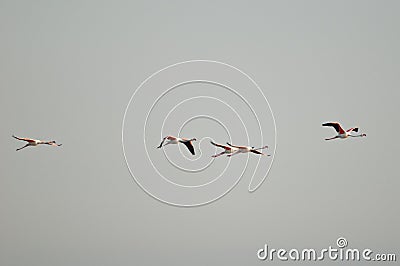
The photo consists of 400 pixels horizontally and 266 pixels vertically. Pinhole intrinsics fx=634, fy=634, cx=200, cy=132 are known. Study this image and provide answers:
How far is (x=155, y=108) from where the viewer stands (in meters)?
3.72

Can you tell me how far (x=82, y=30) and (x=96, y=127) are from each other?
58 centimetres

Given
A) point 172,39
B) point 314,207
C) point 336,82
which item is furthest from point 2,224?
point 336,82

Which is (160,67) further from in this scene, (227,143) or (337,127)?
(337,127)

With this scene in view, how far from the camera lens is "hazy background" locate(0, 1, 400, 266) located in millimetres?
3656

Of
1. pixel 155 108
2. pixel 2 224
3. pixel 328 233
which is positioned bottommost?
pixel 2 224

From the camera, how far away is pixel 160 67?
3717 millimetres

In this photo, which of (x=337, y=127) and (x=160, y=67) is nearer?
(x=337, y=127)

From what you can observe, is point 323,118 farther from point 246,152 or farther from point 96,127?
point 96,127
